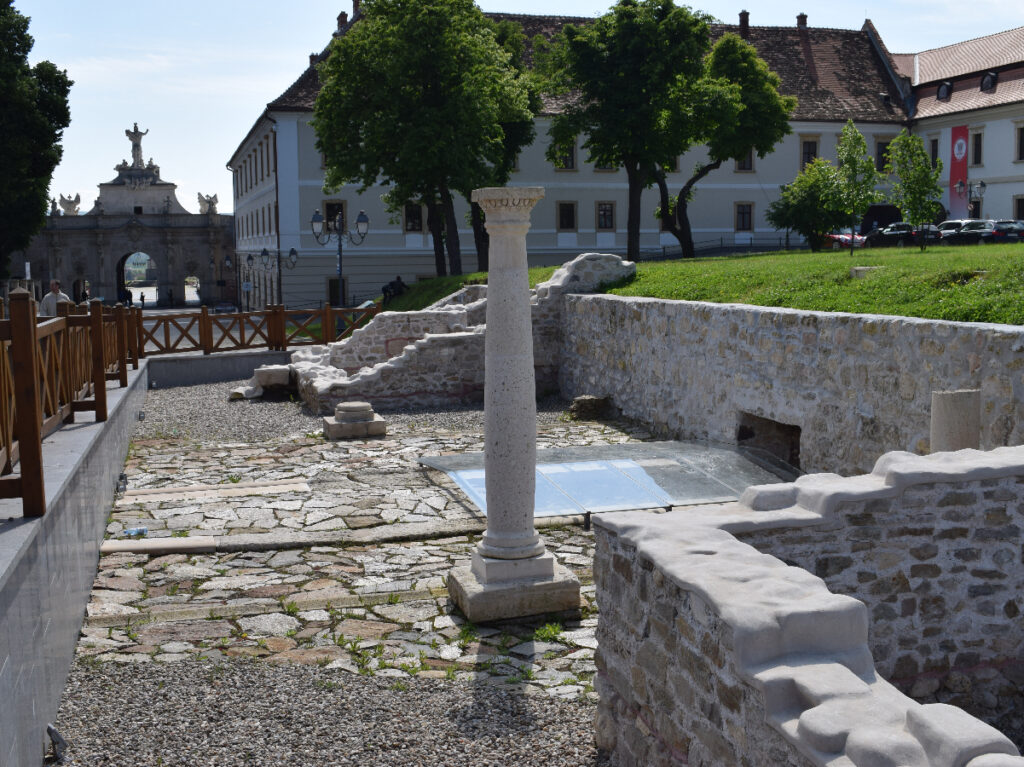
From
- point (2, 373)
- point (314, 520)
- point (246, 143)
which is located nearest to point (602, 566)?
point (2, 373)

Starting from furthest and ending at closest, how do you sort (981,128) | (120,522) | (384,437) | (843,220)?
(981,128) → (843,220) → (384,437) → (120,522)

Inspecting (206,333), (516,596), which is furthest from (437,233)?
(516,596)

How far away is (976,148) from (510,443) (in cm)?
4184

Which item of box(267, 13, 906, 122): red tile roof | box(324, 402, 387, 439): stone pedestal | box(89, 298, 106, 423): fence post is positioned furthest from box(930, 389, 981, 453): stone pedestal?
box(267, 13, 906, 122): red tile roof

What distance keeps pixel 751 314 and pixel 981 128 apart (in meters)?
36.2

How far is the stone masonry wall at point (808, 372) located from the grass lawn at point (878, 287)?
2.50 ft

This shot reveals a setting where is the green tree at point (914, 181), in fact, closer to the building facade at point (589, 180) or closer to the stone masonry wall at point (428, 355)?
the stone masonry wall at point (428, 355)

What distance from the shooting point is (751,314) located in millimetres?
11414

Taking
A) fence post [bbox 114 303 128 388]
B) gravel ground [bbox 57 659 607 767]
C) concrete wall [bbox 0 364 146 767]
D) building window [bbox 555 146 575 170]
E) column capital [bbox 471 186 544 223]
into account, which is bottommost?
gravel ground [bbox 57 659 607 767]

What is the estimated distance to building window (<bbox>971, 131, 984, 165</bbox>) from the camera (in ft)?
138

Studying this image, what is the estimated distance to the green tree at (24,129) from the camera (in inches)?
1180

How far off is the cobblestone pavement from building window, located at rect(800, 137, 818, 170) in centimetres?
3719

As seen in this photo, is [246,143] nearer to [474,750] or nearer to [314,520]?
[314,520]

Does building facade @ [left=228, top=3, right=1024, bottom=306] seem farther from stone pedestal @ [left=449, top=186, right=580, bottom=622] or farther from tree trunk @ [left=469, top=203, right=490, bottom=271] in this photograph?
stone pedestal @ [left=449, top=186, right=580, bottom=622]
